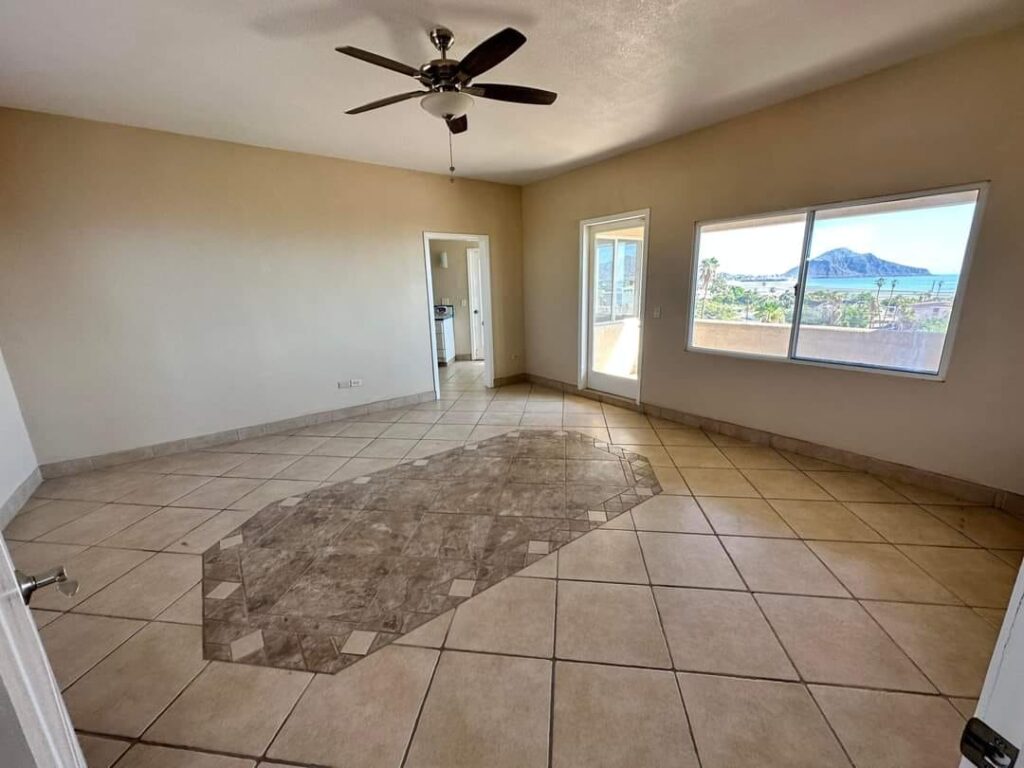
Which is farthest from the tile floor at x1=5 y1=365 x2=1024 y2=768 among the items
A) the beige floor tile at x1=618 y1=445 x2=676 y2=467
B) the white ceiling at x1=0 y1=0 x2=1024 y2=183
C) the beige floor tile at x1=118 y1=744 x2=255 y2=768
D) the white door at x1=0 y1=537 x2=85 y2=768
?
the white ceiling at x1=0 y1=0 x2=1024 y2=183

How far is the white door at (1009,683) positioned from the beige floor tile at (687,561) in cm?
158

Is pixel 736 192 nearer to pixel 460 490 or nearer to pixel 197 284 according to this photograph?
pixel 460 490

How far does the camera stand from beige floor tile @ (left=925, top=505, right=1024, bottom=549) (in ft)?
7.36

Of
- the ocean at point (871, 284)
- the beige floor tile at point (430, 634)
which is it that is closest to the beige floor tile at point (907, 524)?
the ocean at point (871, 284)

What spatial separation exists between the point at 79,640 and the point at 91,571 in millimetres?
569

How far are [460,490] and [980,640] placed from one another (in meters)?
2.62

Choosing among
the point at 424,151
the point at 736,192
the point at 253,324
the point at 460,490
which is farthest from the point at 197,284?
the point at 736,192

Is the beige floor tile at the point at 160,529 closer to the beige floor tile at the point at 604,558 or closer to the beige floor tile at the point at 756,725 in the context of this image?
the beige floor tile at the point at 604,558

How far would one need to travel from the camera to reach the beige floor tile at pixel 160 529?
2.39 meters

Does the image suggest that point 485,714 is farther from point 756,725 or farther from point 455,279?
point 455,279

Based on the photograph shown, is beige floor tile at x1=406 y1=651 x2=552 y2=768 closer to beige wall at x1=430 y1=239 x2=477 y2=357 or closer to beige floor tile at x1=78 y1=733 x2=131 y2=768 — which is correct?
beige floor tile at x1=78 y1=733 x2=131 y2=768

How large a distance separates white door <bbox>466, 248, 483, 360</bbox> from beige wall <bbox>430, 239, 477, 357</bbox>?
0.24 feet

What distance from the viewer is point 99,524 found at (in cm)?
259

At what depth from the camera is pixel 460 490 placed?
2943 mm
